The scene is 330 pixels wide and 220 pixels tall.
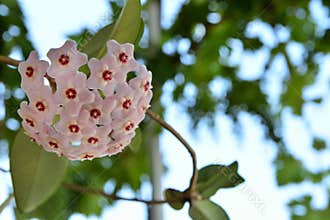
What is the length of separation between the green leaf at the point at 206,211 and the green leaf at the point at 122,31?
302mm

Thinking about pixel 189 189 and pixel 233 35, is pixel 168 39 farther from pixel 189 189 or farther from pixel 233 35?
pixel 189 189

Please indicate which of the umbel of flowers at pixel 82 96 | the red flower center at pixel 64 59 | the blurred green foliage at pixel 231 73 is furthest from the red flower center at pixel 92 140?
the blurred green foliage at pixel 231 73

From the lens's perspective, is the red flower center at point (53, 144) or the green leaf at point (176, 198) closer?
the red flower center at point (53, 144)

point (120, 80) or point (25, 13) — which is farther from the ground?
point (120, 80)

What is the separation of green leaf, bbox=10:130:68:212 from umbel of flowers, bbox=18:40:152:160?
0.49 ft

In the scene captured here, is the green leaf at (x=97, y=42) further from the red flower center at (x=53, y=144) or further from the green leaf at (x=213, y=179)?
the green leaf at (x=213, y=179)

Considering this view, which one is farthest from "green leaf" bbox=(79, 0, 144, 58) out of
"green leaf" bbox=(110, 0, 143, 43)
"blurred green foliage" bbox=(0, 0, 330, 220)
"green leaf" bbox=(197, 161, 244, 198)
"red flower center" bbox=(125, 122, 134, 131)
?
"blurred green foliage" bbox=(0, 0, 330, 220)

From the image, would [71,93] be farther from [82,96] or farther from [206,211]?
[206,211]

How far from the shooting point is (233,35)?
5.42 ft

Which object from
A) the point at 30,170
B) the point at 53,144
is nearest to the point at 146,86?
the point at 53,144

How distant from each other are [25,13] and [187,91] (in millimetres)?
625

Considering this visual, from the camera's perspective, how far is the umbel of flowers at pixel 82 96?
68cm

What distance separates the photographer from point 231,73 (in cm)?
187

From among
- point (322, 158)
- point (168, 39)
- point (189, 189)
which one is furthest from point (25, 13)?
point (322, 158)
